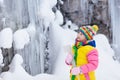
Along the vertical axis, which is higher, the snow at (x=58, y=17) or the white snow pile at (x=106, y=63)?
the snow at (x=58, y=17)

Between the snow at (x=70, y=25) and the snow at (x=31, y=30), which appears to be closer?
the snow at (x=31, y=30)

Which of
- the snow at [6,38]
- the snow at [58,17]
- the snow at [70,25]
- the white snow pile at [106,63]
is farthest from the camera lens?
the snow at [70,25]

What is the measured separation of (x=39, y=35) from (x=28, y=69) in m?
0.67

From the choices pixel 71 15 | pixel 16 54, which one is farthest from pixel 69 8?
pixel 16 54

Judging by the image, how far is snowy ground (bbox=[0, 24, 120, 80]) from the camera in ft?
21.5

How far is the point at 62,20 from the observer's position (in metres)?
7.92

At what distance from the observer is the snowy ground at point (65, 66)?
6566mm

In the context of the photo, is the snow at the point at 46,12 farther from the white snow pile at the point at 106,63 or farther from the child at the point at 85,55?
the child at the point at 85,55

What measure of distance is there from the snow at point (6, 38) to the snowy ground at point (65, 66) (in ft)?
0.94

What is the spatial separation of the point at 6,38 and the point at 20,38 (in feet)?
1.07

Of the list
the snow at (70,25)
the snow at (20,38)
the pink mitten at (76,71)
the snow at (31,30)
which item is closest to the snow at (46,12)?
the snow at (31,30)

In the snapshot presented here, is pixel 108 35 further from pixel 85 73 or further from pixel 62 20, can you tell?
pixel 85 73

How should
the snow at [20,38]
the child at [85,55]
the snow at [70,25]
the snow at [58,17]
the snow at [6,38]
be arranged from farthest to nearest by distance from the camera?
the snow at [70,25], the snow at [58,17], the snow at [20,38], the snow at [6,38], the child at [85,55]

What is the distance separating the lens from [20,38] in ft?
22.2
